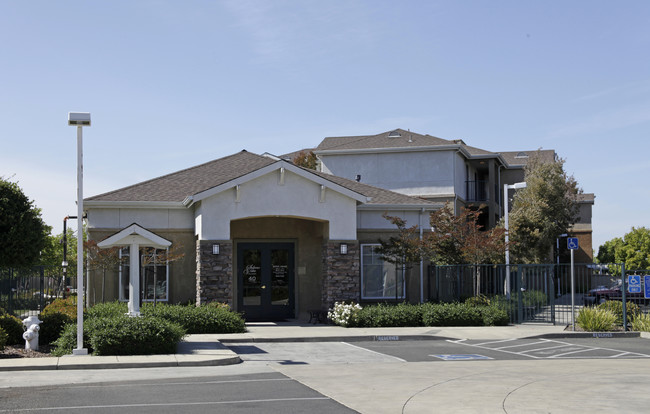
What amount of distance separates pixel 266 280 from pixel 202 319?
575 cm

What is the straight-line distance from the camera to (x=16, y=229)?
35.8m

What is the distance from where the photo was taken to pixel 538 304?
25.2 metres

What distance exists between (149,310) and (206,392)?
9.23m

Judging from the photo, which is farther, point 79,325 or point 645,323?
point 645,323

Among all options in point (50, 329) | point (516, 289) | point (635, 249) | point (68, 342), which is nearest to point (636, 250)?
point (635, 249)

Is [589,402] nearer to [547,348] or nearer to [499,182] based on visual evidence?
[547,348]

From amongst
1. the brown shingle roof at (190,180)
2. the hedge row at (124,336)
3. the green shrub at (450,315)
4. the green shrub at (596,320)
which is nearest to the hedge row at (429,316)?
the green shrub at (450,315)

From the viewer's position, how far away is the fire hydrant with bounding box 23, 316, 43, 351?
1638 centimetres

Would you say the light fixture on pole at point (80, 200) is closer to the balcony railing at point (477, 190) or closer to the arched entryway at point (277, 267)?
the arched entryway at point (277, 267)

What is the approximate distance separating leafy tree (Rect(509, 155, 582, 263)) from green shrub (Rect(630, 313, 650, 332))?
44.1ft

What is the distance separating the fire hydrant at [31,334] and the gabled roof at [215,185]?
23.6 ft

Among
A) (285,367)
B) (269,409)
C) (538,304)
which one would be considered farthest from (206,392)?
(538,304)

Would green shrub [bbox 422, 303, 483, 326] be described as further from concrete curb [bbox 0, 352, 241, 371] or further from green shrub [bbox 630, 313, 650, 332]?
concrete curb [bbox 0, 352, 241, 371]

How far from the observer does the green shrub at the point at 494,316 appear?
23.5 metres
